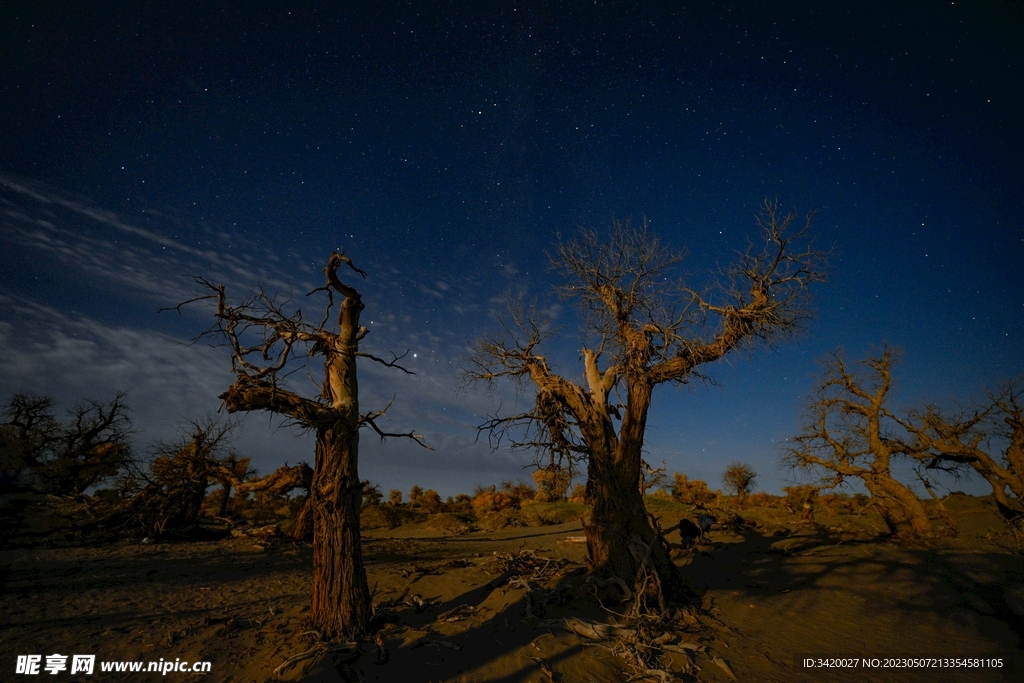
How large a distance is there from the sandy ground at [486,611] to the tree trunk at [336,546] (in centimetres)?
50

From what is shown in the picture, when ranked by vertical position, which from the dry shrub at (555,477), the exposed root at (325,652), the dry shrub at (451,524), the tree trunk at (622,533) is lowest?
the dry shrub at (451,524)

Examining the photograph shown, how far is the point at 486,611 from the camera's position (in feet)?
29.2

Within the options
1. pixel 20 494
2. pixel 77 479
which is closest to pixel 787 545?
pixel 77 479

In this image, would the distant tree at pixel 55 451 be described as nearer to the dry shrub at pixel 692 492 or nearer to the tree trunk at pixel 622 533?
the tree trunk at pixel 622 533

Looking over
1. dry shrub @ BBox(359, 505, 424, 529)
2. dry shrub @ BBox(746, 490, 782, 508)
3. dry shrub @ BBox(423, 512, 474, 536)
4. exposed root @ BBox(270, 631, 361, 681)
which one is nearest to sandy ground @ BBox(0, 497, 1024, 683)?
exposed root @ BBox(270, 631, 361, 681)

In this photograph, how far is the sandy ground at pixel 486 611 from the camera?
674 centimetres

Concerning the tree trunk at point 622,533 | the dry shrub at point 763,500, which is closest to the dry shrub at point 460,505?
the dry shrub at point 763,500

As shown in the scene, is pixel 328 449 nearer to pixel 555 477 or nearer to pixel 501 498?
pixel 555 477

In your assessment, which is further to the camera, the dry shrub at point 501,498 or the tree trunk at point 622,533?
the dry shrub at point 501,498

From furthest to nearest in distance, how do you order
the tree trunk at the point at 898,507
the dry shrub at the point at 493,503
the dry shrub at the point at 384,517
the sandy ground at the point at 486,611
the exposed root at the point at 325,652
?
the dry shrub at the point at 493,503
the dry shrub at the point at 384,517
the tree trunk at the point at 898,507
the sandy ground at the point at 486,611
the exposed root at the point at 325,652

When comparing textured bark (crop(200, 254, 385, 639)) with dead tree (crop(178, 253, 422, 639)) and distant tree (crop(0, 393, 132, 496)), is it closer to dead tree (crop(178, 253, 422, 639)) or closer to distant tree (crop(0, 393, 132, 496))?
dead tree (crop(178, 253, 422, 639))

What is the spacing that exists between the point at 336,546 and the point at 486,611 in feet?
12.1

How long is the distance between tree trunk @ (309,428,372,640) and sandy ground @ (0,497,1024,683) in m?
0.50

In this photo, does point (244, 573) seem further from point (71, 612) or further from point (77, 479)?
point (77, 479)
